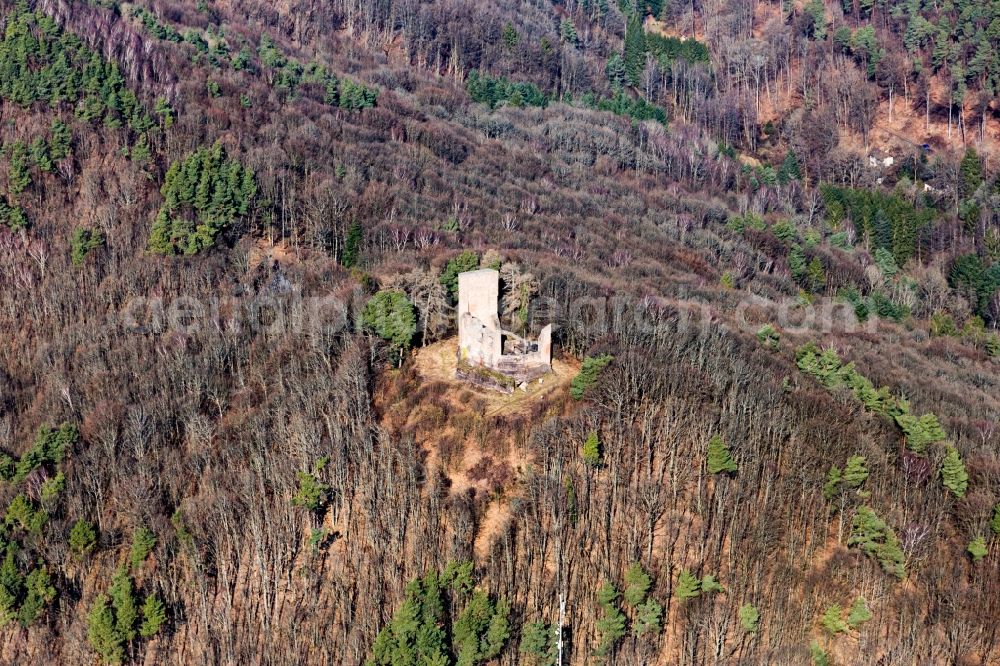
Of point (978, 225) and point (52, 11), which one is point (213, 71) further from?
point (978, 225)

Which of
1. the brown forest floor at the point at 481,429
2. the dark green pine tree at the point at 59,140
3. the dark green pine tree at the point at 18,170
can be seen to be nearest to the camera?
the brown forest floor at the point at 481,429

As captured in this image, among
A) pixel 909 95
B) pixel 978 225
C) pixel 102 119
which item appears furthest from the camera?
pixel 909 95

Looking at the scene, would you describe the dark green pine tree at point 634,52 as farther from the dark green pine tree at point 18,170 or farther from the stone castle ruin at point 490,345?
the stone castle ruin at point 490,345

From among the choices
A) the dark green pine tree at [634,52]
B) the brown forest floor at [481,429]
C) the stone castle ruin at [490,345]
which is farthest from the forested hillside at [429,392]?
the dark green pine tree at [634,52]

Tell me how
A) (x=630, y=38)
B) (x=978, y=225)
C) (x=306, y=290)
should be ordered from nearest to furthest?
(x=306, y=290)
(x=978, y=225)
(x=630, y=38)

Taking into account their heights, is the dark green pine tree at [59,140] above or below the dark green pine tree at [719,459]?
above

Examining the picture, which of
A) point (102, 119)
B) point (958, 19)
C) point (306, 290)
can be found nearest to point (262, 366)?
point (306, 290)
